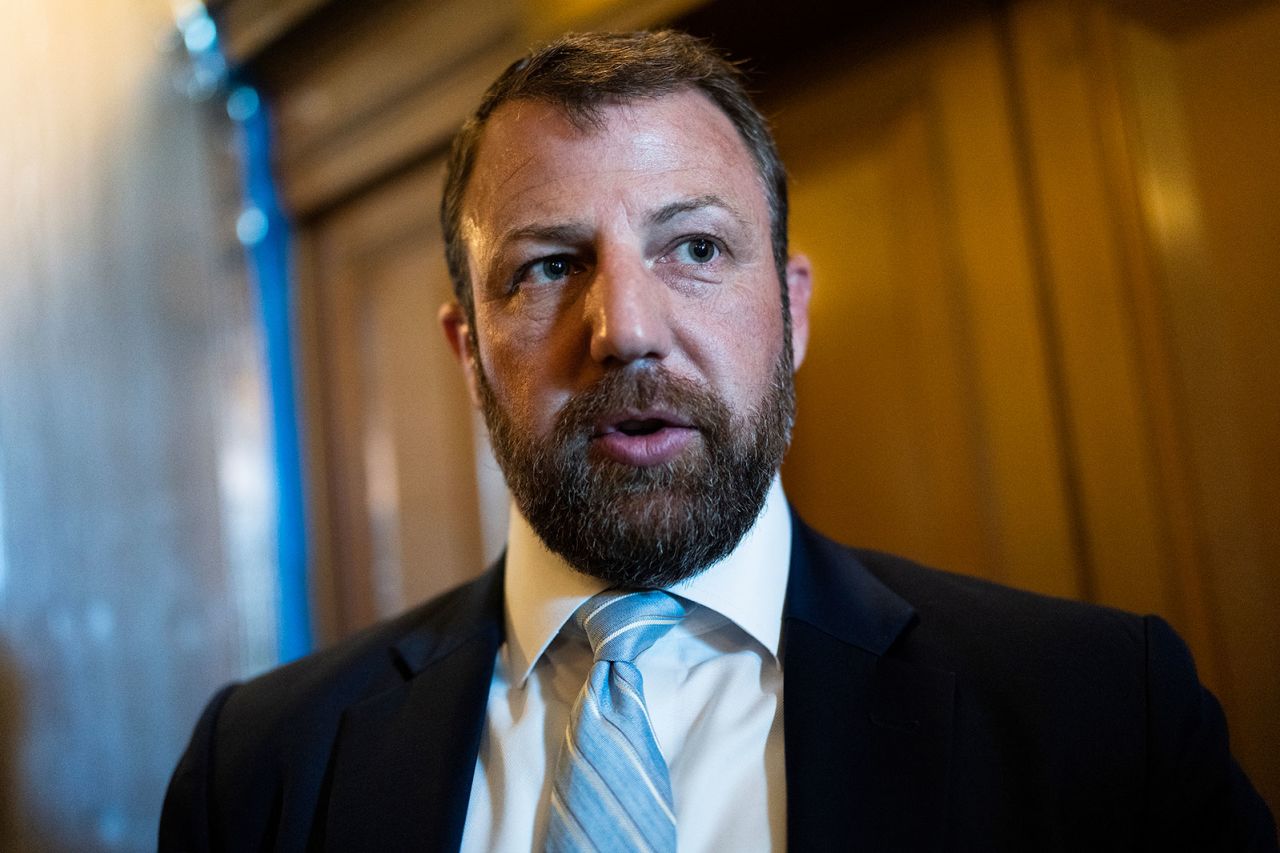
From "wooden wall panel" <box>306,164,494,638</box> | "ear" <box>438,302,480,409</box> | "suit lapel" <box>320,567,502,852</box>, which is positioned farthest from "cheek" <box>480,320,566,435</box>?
"wooden wall panel" <box>306,164,494,638</box>

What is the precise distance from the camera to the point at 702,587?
869mm

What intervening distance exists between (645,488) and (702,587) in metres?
0.11

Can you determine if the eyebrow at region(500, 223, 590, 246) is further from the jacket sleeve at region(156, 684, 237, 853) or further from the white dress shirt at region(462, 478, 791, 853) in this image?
the jacket sleeve at region(156, 684, 237, 853)

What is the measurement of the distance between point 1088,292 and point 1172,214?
0.11 meters

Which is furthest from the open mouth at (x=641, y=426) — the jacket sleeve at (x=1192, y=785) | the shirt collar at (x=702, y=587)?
the jacket sleeve at (x=1192, y=785)

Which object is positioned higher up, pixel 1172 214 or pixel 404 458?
pixel 1172 214

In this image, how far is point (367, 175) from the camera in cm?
176

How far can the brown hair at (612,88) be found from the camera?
91 centimetres

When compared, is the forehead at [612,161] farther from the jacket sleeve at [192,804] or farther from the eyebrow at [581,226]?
the jacket sleeve at [192,804]

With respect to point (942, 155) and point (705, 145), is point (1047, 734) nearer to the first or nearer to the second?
point (705, 145)

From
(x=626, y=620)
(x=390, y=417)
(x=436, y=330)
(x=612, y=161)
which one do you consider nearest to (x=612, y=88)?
(x=612, y=161)

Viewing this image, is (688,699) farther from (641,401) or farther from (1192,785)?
(1192,785)

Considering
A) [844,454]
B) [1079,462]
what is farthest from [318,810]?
[1079,462]

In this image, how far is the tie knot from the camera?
0.84 meters
